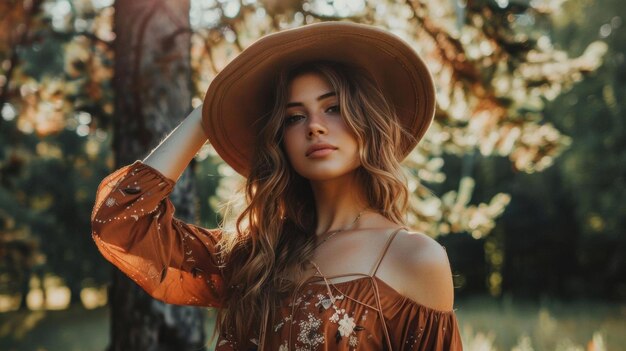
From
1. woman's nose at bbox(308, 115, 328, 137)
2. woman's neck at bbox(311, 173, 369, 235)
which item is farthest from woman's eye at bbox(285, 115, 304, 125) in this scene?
woman's neck at bbox(311, 173, 369, 235)

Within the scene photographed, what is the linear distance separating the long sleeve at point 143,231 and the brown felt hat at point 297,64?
0.34 m

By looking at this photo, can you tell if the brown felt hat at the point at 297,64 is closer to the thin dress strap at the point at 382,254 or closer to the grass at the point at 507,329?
the thin dress strap at the point at 382,254

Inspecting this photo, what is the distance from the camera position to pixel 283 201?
2.81m

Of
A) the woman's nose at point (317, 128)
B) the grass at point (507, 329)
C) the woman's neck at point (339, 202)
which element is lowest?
the grass at point (507, 329)

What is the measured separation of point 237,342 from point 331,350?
0.44 metres

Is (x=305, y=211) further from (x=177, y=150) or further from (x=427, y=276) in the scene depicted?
(x=427, y=276)

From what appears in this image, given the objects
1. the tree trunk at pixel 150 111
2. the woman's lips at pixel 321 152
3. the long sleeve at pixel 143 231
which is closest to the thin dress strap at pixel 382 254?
the woman's lips at pixel 321 152

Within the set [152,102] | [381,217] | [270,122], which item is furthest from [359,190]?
[152,102]

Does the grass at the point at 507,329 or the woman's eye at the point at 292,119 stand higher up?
the woman's eye at the point at 292,119

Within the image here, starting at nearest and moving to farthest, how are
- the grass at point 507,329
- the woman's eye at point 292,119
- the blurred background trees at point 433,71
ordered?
the woman's eye at point 292,119, the blurred background trees at point 433,71, the grass at point 507,329

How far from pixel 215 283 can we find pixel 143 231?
0.45 m

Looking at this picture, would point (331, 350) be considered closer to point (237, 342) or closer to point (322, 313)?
point (322, 313)

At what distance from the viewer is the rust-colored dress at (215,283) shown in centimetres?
222

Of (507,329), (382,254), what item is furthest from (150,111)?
(507,329)
